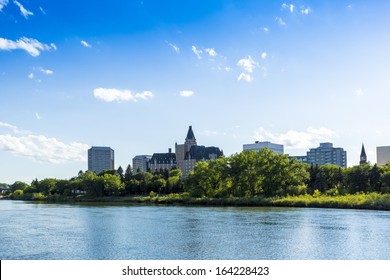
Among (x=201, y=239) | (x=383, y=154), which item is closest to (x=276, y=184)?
(x=201, y=239)

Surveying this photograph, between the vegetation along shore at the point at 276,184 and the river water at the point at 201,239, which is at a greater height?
the vegetation along shore at the point at 276,184

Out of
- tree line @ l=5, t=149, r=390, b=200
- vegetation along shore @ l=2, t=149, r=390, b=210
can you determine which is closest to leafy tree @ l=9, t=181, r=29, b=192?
vegetation along shore @ l=2, t=149, r=390, b=210

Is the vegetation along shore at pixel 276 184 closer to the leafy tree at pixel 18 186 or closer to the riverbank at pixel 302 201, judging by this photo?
the riverbank at pixel 302 201

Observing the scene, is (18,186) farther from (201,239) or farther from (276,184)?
(201,239)

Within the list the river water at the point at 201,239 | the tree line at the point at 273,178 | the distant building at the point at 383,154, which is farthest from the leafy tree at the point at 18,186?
the river water at the point at 201,239

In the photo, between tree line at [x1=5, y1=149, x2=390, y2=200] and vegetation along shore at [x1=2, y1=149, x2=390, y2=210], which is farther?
tree line at [x1=5, y1=149, x2=390, y2=200]

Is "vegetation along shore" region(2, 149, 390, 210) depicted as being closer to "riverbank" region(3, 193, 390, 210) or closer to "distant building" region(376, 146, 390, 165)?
"riverbank" region(3, 193, 390, 210)

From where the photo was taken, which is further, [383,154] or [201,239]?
[383,154]

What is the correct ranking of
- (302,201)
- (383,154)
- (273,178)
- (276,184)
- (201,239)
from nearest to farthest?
(201,239), (302,201), (273,178), (276,184), (383,154)
